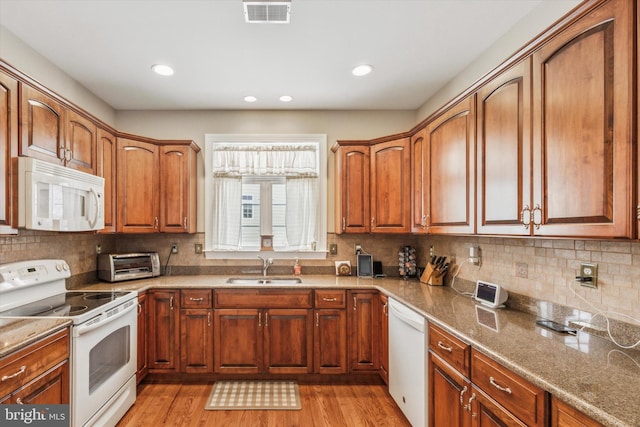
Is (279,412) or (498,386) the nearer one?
(498,386)

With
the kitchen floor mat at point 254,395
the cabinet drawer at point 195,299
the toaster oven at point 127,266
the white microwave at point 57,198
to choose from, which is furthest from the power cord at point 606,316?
the toaster oven at point 127,266

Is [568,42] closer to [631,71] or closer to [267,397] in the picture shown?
[631,71]

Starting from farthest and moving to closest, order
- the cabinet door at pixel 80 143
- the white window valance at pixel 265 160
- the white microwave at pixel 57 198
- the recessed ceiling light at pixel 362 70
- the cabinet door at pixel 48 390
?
the white window valance at pixel 265 160 < the recessed ceiling light at pixel 362 70 < the cabinet door at pixel 80 143 < the white microwave at pixel 57 198 < the cabinet door at pixel 48 390

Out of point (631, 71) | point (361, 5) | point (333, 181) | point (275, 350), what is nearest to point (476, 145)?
point (631, 71)

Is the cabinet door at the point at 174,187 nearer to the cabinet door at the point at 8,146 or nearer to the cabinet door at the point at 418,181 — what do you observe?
the cabinet door at the point at 8,146

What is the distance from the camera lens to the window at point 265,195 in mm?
3494

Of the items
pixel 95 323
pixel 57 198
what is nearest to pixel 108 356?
pixel 95 323

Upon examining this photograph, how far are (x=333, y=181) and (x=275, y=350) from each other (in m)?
1.76

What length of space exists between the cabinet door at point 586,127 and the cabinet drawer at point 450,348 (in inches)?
26.0

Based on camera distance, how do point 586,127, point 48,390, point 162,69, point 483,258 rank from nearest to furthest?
point 586,127 < point 48,390 < point 483,258 < point 162,69

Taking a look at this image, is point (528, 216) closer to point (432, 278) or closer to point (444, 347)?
point (444, 347)

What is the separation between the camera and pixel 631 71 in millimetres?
1091

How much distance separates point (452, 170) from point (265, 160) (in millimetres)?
1968

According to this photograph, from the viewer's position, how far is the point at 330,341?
2.88 metres
